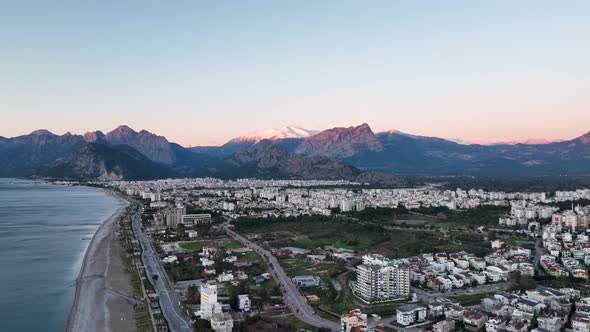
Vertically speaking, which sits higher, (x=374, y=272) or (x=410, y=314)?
(x=374, y=272)

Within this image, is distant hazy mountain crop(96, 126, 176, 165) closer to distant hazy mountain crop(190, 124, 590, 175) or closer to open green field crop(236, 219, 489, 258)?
distant hazy mountain crop(190, 124, 590, 175)

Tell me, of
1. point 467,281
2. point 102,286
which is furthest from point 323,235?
Answer: point 102,286

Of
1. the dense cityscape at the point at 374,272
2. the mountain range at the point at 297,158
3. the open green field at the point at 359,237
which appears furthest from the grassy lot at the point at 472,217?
the mountain range at the point at 297,158

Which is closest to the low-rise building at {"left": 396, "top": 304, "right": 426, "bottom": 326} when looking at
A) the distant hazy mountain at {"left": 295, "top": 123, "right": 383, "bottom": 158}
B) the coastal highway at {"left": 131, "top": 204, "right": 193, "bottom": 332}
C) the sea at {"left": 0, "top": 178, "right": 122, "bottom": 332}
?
the coastal highway at {"left": 131, "top": 204, "right": 193, "bottom": 332}

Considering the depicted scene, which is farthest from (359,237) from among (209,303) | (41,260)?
(41,260)

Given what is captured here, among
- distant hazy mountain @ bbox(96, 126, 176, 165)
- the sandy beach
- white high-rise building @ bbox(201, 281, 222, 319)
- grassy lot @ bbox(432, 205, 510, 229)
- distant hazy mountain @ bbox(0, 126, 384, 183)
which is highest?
distant hazy mountain @ bbox(96, 126, 176, 165)

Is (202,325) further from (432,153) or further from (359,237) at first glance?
(432,153)
